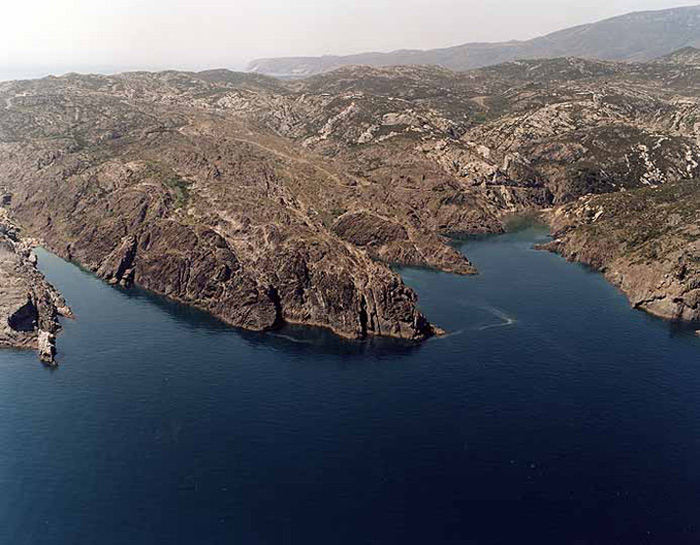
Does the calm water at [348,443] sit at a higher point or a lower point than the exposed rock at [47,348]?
lower

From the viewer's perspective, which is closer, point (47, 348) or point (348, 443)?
point (348, 443)

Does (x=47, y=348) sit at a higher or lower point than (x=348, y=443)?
higher

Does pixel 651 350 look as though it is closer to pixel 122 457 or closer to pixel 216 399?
pixel 216 399

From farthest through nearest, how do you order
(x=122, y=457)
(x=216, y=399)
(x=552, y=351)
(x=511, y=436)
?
(x=552, y=351)
(x=216, y=399)
(x=511, y=436)
(x=122, y=457)

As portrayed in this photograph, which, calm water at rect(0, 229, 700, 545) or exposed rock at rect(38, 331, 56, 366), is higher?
exposed rock at rect(38, 331, 56, 366)

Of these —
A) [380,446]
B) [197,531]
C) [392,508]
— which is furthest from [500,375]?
[197,531]

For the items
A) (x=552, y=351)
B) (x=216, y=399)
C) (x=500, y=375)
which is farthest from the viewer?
(x=552, y=351)

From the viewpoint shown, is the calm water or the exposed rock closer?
the calm water

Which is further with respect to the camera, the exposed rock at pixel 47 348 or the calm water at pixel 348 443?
the exposed rock at pixel 47 348
